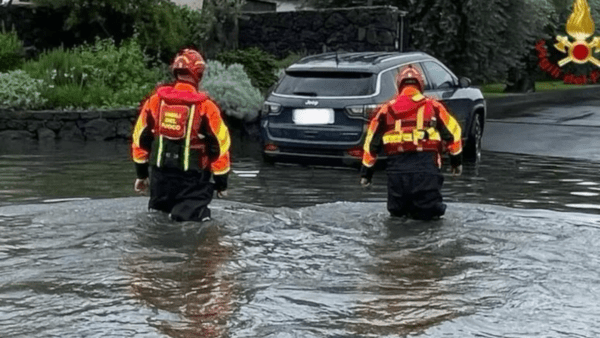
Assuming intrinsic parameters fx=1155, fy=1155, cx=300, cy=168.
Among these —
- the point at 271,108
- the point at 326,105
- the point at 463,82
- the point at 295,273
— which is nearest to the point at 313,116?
the point at 326,105

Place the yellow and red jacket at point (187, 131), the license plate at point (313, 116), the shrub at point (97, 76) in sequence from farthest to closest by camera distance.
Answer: the shrub at point (97, 76), the license plate at point (313, 116), the yellow and red jacket at point (187, 131)

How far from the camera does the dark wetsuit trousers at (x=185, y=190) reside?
845 cm

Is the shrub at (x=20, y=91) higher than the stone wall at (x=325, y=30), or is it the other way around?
the stone wall at (x=325, y=30)

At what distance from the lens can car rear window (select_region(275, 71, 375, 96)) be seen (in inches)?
525

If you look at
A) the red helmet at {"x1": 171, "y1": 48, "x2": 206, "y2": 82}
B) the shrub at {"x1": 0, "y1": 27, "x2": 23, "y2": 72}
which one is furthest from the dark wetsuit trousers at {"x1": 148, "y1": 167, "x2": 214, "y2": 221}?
the shrub at {"x1": 0, "y1": 27, "x2": 23, "y2": 72}

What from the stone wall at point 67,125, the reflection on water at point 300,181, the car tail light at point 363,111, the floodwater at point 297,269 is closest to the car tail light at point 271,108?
the reflection on water at point 300,181

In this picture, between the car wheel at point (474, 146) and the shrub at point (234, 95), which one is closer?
the car wheel at point (474, 146)

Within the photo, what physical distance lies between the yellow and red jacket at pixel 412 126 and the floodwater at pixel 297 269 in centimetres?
61

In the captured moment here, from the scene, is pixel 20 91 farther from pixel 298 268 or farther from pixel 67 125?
pixel 298 268

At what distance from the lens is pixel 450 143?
29.3ft

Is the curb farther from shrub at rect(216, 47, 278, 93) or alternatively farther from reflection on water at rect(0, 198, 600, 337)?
reflection on water at rect(0, 198, 600, 337)

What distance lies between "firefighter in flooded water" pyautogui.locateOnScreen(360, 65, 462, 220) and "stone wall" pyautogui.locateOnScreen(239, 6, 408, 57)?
13.0m

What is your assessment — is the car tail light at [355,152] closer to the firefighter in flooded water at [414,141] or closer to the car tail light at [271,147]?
the car tail light at [271,147]

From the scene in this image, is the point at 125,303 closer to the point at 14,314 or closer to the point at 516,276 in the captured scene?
the point at 14,314
